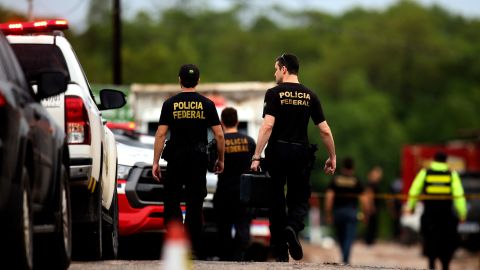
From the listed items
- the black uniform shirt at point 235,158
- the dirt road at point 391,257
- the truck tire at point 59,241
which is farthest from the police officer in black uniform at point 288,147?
the dirt road at point 391,257

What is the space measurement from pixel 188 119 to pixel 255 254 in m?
7.85

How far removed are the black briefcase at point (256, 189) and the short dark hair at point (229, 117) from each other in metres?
3.17

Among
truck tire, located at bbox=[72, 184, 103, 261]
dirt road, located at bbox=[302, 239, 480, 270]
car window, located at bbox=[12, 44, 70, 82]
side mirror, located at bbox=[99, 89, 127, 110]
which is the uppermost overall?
car window, located at bbox=[12, 44, 70, 82]

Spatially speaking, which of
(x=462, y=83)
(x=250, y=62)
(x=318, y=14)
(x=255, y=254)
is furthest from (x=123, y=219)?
(x=318, y=14)

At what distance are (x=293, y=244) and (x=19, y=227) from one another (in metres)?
5.40

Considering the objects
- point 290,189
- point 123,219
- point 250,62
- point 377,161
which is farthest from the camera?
point 250,62

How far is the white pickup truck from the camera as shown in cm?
1178

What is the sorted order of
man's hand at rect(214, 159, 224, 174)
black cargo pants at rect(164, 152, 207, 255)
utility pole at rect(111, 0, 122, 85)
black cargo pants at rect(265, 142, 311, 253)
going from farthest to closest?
utility pole at rect(111, 0, 122, 85) < black cargo pants at rect(265, 142, 311, 253) < man's hand at rect(214, 159, 224, 174) < black cargo pants at rect(164, 152, 207, 255)

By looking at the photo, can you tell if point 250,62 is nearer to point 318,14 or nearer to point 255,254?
point 318,14

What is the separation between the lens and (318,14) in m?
174

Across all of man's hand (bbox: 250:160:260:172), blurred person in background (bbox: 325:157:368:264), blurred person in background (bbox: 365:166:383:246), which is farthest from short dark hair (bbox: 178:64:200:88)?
blurred person in background (bbox: 365:166:383:246)

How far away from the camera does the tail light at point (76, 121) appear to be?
38.5ft

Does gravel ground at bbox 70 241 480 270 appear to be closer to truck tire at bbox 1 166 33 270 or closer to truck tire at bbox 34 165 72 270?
truck tire at bbox 34 165 72 270

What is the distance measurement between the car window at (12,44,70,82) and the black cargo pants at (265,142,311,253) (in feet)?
8.23
